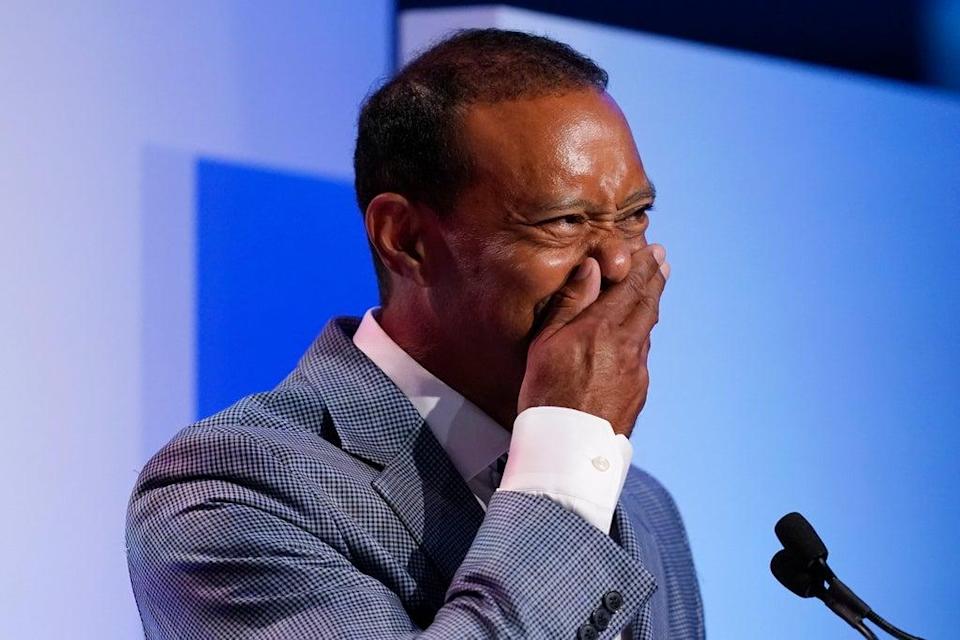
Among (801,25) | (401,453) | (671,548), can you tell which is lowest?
(671,548)

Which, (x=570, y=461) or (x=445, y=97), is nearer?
(x=570, y=461)

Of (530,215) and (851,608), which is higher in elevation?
(530,215)

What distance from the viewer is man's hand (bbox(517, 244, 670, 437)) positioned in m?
1.73

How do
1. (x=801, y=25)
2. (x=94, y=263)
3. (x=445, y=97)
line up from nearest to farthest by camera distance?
(x=445, y=97) < (x=94, y=263) < (x=801, y=25)

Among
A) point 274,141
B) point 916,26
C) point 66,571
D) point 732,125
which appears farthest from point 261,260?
point 916,26

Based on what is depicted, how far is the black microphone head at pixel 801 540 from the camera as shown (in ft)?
5.31

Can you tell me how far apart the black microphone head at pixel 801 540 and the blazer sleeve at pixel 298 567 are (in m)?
0.17

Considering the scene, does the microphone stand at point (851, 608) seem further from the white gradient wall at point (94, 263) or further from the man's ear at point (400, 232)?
the white gradient wall at point (94, 263)

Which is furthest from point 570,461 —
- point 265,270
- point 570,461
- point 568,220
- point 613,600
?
point 265,270

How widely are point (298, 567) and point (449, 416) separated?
378 mm

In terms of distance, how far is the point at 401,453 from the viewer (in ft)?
6.19

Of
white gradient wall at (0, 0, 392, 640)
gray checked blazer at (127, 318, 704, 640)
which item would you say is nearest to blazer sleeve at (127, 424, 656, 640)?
gray checked blazer at (127, 318, 704, 640)

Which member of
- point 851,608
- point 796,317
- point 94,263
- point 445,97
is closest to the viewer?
point 851,608

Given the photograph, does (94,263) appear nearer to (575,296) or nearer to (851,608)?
(575,296)
